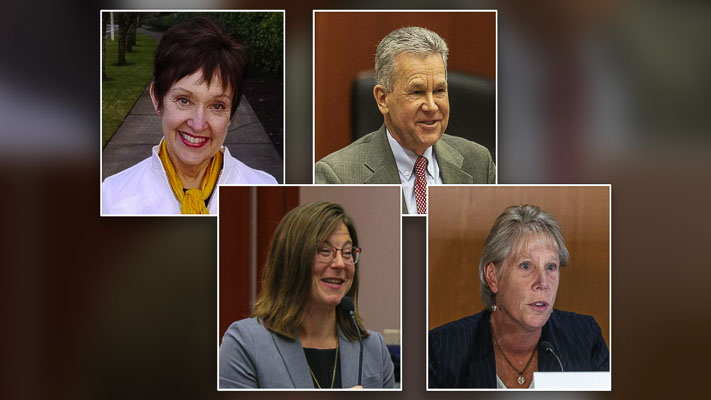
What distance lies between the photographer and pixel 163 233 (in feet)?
11.3

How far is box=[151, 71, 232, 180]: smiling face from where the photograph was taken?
11.2ft

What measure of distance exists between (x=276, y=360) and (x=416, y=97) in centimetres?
114

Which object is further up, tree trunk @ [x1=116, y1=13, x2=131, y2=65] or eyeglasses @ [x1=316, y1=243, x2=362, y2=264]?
tree trunk @ [x1=116, y1=13, x2=131, y2=65]

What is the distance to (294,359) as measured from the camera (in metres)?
3.40

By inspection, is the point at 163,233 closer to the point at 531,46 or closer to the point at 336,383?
the point at 336,383

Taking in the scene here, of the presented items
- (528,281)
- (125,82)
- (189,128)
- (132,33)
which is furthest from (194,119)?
(528,281)

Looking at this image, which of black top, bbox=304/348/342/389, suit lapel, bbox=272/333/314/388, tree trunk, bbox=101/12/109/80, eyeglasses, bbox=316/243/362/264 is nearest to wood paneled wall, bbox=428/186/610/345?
eyeglasses, bbox=316/243/362/264

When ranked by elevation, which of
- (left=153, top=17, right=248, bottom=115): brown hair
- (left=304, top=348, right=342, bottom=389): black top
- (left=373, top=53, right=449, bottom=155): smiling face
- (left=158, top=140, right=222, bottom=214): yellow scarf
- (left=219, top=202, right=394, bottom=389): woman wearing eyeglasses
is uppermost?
(left=153, top=17, right=248, bottom=115): brown hair

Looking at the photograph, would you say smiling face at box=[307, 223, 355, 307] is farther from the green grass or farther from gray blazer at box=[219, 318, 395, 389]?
the green grass

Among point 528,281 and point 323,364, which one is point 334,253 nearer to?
point 323,364

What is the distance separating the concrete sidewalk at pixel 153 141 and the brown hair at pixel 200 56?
0.06 metres

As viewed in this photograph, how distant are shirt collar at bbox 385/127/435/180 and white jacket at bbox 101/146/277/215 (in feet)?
1.58

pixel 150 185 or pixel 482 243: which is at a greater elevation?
pixel 150 185
